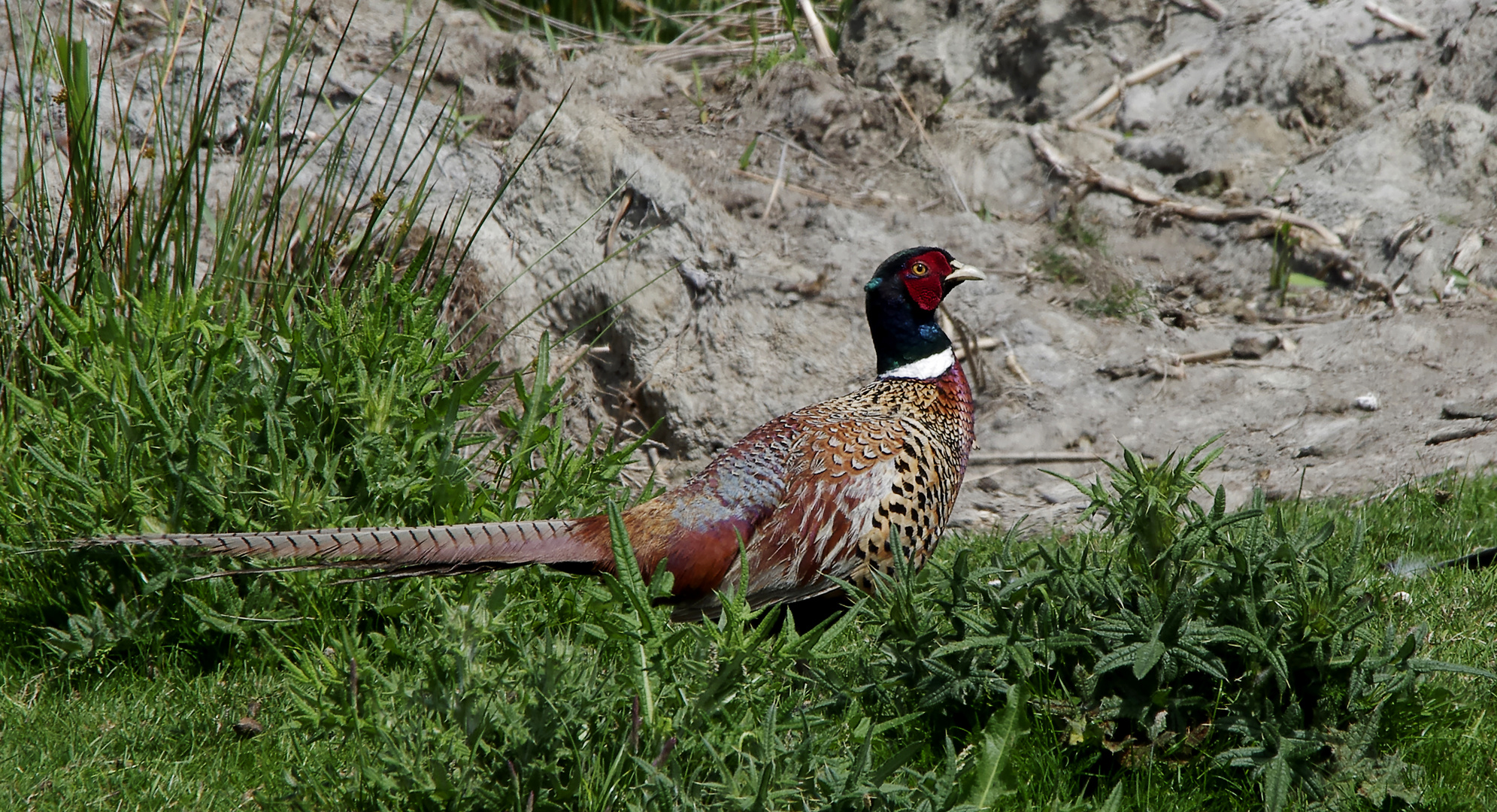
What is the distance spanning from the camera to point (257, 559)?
8.68ft

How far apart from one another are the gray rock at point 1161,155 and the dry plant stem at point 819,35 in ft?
4.80

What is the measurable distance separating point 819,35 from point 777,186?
115cm

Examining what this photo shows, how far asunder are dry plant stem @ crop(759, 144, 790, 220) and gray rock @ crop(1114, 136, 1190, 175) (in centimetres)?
160

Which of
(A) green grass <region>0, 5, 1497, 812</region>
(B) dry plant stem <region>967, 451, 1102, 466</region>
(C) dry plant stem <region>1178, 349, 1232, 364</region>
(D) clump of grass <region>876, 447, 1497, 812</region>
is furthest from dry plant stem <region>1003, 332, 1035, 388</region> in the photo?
(D) clump of grass <region>876, 447, 1497, 812</region>

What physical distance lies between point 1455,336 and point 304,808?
441 centimetres

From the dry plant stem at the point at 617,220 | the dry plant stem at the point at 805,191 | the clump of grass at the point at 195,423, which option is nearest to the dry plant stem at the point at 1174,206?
the dry plant stem at the point at 805,191

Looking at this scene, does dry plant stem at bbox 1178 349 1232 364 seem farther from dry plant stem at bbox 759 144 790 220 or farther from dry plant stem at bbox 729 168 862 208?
dry plant stem at bbox 759 144 790 220

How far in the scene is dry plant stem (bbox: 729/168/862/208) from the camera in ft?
17.3

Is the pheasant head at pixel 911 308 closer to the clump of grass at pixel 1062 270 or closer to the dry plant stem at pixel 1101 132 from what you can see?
the clump of grass at pixel 1062 270

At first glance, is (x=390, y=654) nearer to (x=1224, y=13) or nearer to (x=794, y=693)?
(x=794, y=693)

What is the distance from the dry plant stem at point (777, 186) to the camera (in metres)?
5.18

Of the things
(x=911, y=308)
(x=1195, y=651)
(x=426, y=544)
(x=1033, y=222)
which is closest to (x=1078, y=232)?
(x=1033, y=222)

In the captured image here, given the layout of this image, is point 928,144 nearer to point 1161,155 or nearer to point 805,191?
point 805,191

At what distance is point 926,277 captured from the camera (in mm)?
3561
